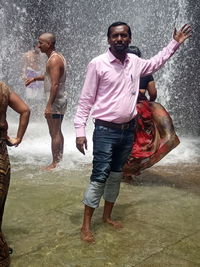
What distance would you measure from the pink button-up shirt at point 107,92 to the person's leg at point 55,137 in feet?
8.79

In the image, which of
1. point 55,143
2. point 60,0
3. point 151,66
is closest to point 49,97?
point 55,143

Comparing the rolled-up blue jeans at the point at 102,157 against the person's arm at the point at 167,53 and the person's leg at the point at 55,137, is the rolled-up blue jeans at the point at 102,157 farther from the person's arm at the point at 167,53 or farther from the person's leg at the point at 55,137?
the person's leg at the point at 55,137

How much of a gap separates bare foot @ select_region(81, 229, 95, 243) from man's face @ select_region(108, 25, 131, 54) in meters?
1.67

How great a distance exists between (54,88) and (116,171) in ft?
8.33

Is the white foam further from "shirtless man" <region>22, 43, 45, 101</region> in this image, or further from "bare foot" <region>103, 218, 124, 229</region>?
"bare foot" <region>103, 218, 124, 229</region>

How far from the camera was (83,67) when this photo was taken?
14586 millimetres

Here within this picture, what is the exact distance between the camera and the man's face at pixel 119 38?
152 inches

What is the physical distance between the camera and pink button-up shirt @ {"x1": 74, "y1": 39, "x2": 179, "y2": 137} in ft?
12.7

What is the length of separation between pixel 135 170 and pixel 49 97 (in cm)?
173

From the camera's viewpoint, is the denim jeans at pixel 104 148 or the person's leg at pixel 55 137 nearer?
the denim jeans at pixel 104 148

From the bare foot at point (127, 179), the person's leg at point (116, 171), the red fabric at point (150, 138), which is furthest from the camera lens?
the bare foot at point (127, 179)

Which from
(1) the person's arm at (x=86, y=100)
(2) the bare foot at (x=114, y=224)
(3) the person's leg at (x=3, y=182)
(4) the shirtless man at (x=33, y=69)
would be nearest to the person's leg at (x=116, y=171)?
(2) the bare foot at (x=114, y=224)

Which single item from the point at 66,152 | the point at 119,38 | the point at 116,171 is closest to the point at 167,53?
the point at 119,38

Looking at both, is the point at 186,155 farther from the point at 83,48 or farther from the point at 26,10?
the point at 26,10
